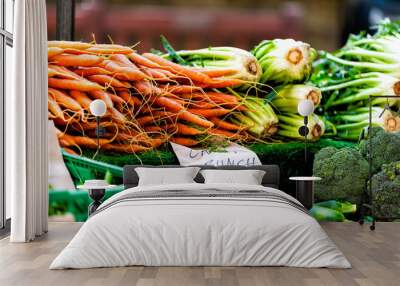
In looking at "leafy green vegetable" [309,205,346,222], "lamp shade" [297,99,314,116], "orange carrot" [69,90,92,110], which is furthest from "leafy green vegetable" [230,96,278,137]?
"orange carrot" [69,90,92,110]

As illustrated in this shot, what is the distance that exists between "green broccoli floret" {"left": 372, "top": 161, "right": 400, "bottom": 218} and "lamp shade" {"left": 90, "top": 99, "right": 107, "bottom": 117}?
132 inches

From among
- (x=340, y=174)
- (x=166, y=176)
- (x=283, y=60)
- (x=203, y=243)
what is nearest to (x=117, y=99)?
(x=166, y=176)

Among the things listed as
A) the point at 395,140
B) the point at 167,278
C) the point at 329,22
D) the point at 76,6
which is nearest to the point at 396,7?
the point at 329,22

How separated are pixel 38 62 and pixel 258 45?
2714 mm

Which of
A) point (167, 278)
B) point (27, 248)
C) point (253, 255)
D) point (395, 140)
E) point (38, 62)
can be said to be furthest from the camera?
point (395, 140)

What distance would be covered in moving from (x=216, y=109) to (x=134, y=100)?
3.33 feet

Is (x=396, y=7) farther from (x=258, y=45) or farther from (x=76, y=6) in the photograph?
(x=76, y=6)

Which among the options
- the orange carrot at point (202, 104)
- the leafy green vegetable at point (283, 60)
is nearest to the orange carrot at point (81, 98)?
the orange carrot at point (202, 104)

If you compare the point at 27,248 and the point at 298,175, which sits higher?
the point at 298,175

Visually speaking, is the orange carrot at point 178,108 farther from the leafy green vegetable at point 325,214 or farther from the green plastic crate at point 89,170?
the leafy green vegetable at point 325,214

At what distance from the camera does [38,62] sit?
6031mm

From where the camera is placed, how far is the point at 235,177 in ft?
21.3

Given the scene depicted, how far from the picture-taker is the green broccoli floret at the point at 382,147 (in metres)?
7.03

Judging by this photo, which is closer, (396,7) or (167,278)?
(167,278)
